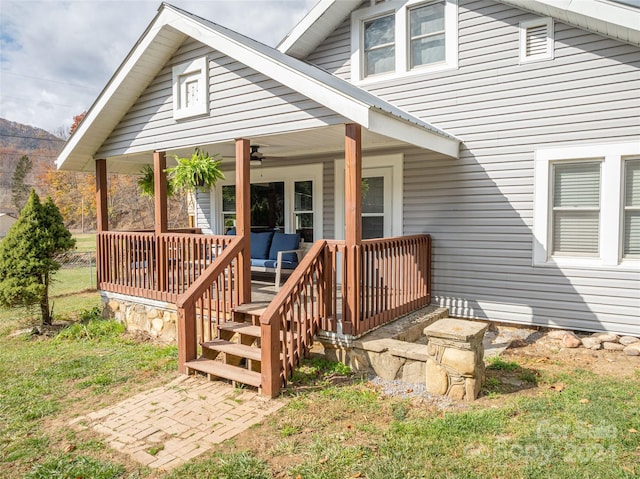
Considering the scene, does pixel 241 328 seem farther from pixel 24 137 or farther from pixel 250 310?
pixel 24 137

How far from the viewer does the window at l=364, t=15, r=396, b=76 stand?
7320 mm

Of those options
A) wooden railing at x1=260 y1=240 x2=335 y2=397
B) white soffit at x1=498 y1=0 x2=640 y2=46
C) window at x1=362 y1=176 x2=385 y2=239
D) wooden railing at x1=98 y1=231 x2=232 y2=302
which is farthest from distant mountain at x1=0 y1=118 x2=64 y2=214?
white soffit at x1=498 y1=0 x2=640 y2=46

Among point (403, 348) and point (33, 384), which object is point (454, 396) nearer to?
point (403, 348)

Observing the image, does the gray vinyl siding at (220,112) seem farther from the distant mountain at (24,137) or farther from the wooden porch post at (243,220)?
the distant mountain at (24,137)

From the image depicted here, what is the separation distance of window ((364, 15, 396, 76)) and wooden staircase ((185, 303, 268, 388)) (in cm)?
458

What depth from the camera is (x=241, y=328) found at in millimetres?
5230

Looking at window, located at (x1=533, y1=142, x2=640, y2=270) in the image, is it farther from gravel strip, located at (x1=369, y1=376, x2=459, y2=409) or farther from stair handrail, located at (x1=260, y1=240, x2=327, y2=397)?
stair handrail, located at (x1=260, y1=240, x2=327, y2=397)

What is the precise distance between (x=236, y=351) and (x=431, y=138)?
3.75 metres

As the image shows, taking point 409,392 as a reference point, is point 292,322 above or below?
above

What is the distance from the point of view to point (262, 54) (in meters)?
5.24

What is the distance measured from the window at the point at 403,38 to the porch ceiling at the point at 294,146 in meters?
1.33

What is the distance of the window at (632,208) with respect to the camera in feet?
18.6

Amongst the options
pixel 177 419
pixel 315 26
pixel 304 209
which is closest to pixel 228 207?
pixel 304 209

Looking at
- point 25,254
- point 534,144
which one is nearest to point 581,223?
point 534,144
